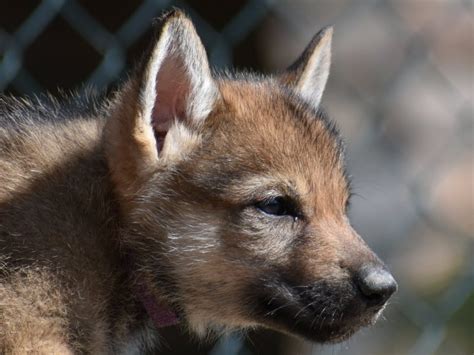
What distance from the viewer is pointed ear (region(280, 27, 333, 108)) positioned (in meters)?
3.38

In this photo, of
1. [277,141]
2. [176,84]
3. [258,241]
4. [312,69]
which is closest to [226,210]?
Result: [258,241]

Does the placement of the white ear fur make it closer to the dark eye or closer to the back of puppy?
the back of puppy

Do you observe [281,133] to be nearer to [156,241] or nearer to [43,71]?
[156,241]

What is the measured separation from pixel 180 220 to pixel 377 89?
253 centimetres

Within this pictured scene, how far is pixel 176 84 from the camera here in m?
2.96

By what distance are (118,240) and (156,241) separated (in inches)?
3.6

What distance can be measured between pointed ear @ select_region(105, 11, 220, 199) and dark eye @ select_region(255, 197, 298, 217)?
0.76ft

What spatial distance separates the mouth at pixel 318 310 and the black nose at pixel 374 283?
2cm

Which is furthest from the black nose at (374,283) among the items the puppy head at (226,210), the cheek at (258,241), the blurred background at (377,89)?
the blurred background at (377,89)

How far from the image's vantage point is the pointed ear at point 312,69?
3385mm

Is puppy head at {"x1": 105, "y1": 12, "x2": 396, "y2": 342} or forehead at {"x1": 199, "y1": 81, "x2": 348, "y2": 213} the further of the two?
forehead at {"x1": 199, "y1": 81, "x2": 348, "y2": 213}

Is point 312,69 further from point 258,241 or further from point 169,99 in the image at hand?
point 258,241

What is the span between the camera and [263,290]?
2.90m

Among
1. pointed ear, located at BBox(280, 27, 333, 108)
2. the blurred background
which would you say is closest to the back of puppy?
pointed ear, located at BBox(280, 27, 333, 108)
